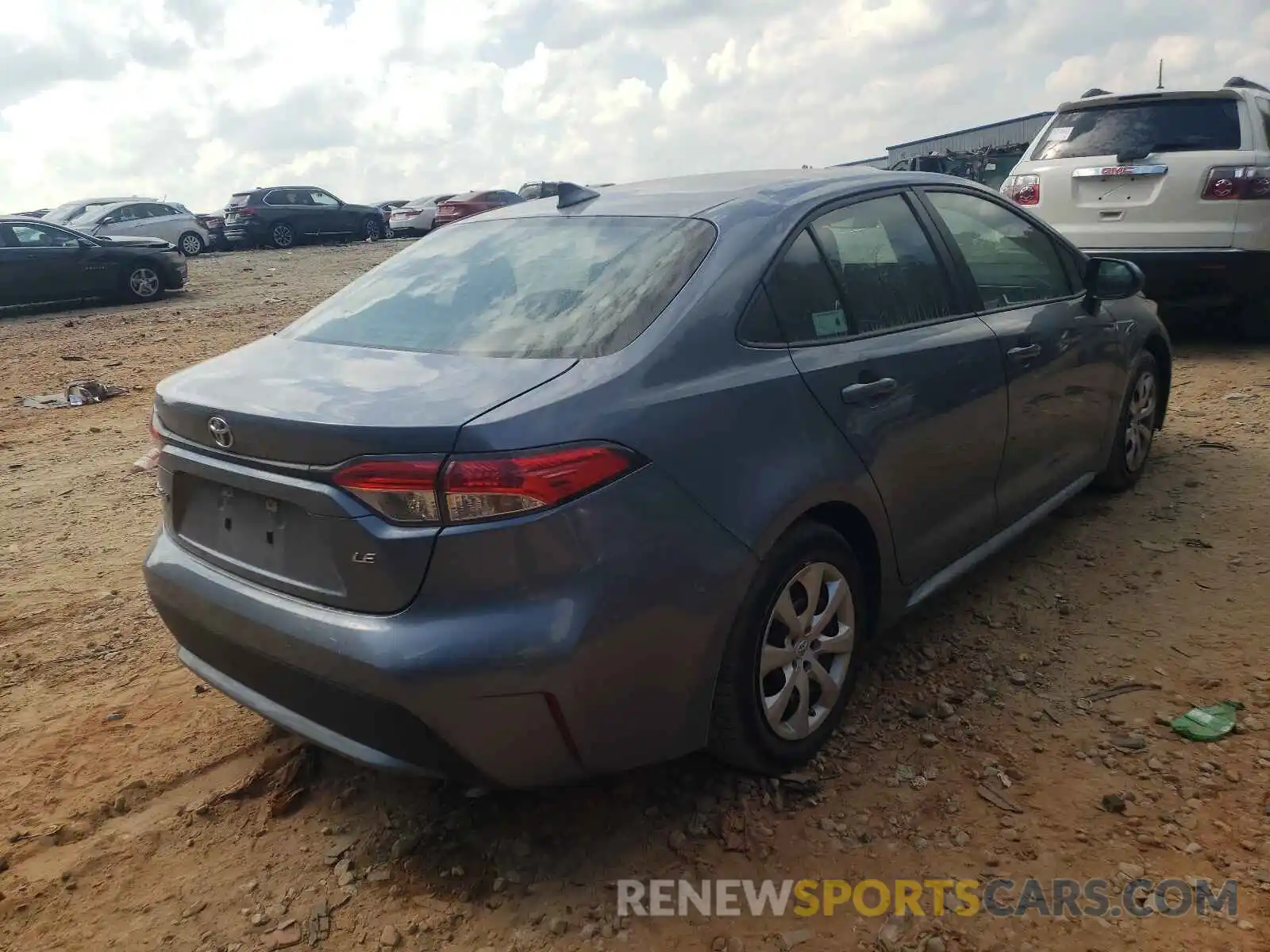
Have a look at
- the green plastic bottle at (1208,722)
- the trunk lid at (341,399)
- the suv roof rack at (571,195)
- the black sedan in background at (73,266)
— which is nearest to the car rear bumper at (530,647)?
the trunk lid at (341,399)

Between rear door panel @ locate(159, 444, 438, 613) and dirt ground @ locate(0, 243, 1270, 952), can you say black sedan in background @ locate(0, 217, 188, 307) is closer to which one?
dirt ground @ locate(0, 243, 1270, 952)

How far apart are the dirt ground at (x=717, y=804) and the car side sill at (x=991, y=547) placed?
251mm

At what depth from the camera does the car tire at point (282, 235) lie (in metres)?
24.8

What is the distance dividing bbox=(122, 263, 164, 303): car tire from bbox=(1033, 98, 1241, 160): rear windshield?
41.6ft

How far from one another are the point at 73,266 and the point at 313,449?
14264mm

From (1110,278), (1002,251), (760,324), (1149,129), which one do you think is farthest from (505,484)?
(1149,129)

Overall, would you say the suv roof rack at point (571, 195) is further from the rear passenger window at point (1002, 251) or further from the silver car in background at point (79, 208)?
the silver car in background at point (79, 208)

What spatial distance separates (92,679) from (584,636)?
2.35 meters

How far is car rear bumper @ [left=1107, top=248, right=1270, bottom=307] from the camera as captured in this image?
22.0ft

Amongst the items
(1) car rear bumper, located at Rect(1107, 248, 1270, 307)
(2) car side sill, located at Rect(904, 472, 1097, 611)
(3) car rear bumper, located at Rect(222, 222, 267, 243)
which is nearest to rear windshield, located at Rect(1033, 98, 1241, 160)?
(1) car rear bumper, located at Rect(1107, 248, 1270, 307)

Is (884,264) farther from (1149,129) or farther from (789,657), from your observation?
(1149,129)

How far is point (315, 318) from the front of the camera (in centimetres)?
312

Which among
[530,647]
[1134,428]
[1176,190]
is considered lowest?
[1134,428]

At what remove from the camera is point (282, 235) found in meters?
25.1
